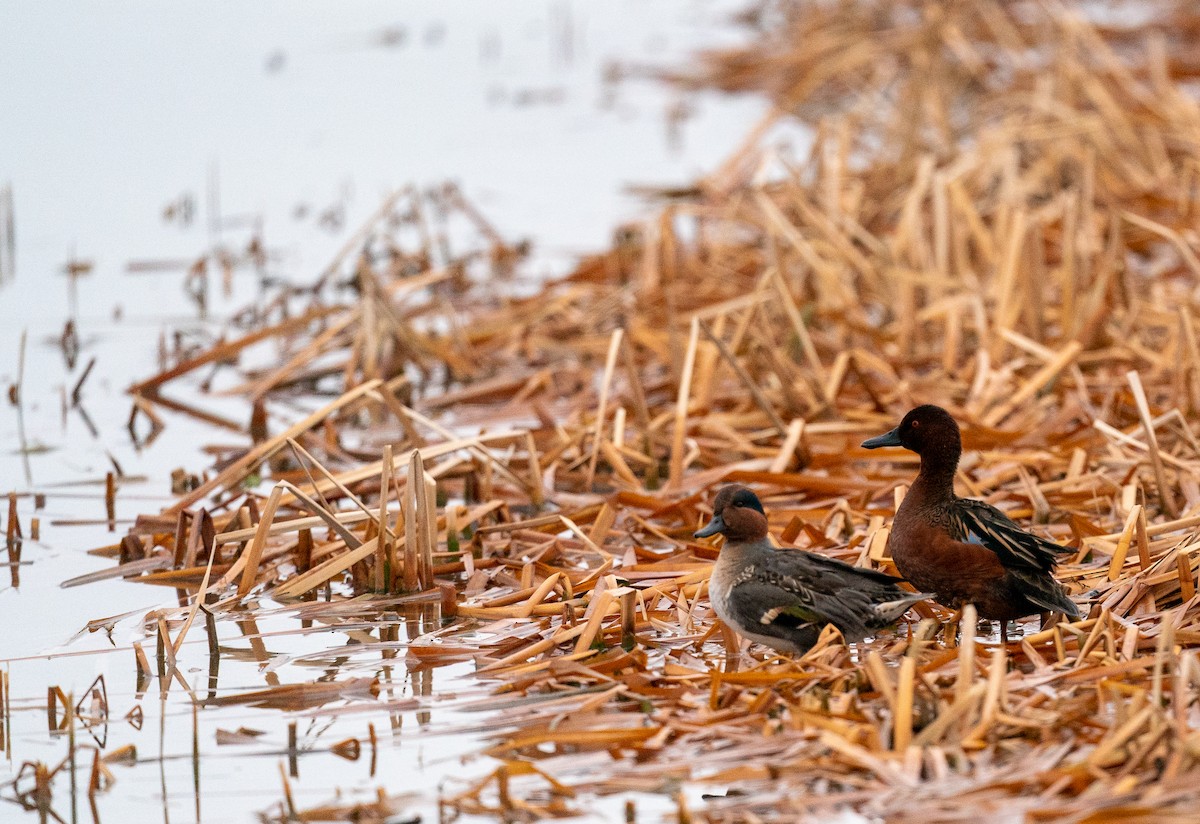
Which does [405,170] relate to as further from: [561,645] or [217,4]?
[561,645]

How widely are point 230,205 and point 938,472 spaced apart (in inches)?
319

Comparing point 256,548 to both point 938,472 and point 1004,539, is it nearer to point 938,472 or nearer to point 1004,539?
point 938,472

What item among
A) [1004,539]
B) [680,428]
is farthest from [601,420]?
[1004,539]

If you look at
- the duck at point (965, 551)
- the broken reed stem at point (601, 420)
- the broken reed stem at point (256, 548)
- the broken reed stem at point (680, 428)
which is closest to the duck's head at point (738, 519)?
the duck at point (965, 551)

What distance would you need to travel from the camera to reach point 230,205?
12250 mm

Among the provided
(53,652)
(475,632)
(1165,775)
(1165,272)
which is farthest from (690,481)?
(1165,272)

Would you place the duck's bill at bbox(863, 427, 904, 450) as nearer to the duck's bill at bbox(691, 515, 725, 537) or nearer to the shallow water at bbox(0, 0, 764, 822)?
the duck's bill at bbox(691, 515, 725, 537)

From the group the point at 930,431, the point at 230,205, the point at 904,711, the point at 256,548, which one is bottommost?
the point at 904,711

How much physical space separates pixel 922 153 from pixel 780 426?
5481 mm

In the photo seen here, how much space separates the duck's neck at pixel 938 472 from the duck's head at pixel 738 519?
516mm

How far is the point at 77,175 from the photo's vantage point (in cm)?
1243

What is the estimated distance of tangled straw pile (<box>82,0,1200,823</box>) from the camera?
4.15m

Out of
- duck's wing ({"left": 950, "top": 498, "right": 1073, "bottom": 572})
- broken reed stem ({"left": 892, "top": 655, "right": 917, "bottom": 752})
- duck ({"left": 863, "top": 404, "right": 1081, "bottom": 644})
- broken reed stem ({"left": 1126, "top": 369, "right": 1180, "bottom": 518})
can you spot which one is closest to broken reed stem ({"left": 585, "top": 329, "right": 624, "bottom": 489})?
duck ({"left": 863, "top": 404, "right": 1081, "bottom": 644})

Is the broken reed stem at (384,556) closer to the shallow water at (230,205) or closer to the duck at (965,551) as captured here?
the shallow water at (230,205)
